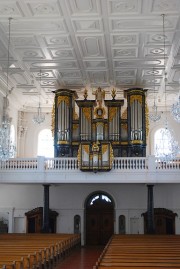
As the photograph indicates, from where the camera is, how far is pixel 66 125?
22.9 m

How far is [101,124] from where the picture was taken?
74.2 feet

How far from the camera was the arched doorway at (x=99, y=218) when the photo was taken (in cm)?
2459

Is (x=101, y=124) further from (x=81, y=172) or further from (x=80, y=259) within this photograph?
(x=80, y=259)

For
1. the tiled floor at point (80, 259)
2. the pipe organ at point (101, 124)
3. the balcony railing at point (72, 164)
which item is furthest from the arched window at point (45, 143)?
the tiled floor at point (80, 259)

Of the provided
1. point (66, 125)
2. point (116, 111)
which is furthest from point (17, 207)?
point (116, 111)

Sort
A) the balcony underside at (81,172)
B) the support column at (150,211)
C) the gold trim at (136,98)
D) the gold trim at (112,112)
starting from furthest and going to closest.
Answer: the gold trim at (112,112)
the gold trim at (136,98)
the support column at (150,211)
the balcony underside at (81,172)

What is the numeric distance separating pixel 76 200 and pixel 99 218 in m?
1.70

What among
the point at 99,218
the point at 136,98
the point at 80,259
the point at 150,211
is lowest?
the point at 80,259

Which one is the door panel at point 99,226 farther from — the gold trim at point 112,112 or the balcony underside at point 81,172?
the gold trim at point 112,112

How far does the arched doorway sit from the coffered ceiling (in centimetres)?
638

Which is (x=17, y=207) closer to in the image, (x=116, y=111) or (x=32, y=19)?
(x=116, y=111)

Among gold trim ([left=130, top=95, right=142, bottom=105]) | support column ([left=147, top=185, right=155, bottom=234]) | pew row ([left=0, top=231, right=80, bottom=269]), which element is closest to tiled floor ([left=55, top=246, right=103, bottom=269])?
pew row ([left=0, top=231, right=80, bottom=269])

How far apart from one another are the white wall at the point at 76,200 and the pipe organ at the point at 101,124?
10.2 feet

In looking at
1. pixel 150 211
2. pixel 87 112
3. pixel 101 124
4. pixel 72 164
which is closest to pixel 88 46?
pixel 101 124
